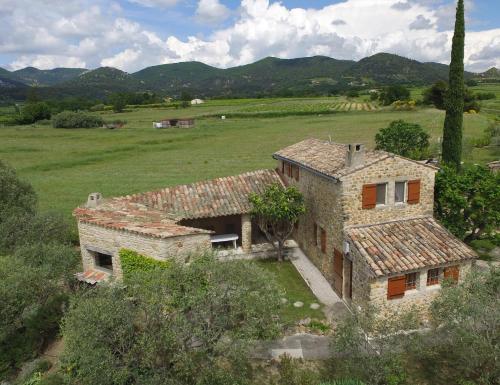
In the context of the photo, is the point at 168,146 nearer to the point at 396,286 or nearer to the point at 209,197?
the point at 209,197

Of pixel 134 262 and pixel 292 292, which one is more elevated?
pixel 134 262

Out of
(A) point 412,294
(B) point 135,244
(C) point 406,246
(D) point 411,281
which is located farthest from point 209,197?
(A) point 412,294

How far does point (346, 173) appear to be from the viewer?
1697 cm

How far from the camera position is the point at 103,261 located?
19672 millimetres

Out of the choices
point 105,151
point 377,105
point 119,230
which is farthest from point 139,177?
point 377,105

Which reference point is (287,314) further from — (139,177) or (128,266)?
(139,177)

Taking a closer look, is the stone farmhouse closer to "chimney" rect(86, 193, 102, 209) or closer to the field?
"chimney" rect(86, 193, 102, 209)

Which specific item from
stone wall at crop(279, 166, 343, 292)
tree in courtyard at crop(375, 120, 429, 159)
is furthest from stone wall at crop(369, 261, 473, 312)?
tree in courtyard at crop(375, 120, 429, 159)

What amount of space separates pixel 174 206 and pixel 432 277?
13390mm

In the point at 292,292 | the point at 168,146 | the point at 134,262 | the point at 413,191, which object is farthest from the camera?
the point at 168,146

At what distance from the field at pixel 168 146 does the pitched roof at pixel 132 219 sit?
16.0m

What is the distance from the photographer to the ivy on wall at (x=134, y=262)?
16.2m

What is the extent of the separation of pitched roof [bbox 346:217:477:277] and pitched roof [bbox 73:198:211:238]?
680 centimetres

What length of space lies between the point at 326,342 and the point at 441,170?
1089cm
